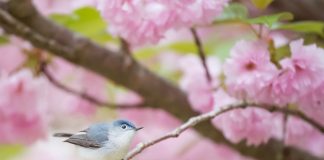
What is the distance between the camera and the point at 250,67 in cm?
77

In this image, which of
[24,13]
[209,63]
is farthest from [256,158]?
[24,13]

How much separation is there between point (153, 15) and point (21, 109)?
0.35 meters

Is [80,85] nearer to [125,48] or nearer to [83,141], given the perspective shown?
[125,48]

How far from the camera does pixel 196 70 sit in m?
1.01

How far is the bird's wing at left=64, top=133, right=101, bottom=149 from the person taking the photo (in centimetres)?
69

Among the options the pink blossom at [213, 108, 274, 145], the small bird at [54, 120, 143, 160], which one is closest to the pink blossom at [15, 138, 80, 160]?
the pink blossom at [213, 108, 274, 145]

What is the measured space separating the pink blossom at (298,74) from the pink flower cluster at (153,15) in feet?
0.32

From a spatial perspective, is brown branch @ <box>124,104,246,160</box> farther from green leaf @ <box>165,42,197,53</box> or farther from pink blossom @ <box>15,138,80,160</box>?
pink blossom @ <box>15,138,80,160</box>

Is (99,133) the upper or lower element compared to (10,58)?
lower

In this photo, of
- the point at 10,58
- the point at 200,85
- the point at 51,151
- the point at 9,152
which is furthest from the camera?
the point at 51,151

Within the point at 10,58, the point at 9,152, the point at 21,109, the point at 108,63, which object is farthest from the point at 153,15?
the point at 9,152

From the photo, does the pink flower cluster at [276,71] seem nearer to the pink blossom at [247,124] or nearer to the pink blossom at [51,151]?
→ the pink blossom at [247,124]

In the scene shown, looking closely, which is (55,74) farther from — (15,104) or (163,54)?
(163,54)

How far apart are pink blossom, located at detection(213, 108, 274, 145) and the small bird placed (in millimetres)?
182
